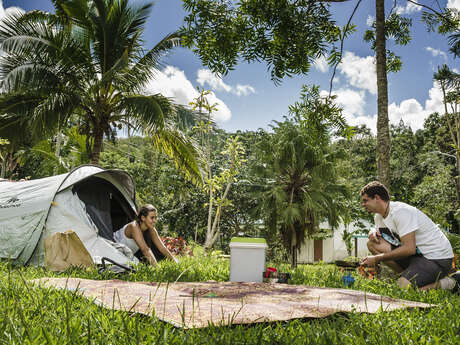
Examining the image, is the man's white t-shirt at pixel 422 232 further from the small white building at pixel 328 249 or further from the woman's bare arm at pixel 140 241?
the small white building at pixel 328 249

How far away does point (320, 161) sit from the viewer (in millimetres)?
14758

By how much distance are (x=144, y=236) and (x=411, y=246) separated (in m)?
3.88

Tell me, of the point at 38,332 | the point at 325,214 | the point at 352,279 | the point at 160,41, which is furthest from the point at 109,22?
the point at 325,214

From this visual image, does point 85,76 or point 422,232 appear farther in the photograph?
point 85,76

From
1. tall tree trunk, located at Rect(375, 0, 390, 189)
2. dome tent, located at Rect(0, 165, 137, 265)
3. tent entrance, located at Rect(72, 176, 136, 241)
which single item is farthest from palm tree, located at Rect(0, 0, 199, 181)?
tall tree trunk, located at Rect(375, 0, 390, 189)

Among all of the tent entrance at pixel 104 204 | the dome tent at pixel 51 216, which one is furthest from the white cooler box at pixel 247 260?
the tent entrance at pixel 104 204

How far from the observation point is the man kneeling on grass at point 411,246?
11.4 ft

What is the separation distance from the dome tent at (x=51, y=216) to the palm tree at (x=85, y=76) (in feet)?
9.32

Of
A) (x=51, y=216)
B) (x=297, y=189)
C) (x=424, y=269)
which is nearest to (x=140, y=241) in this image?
(x=51, y=216)

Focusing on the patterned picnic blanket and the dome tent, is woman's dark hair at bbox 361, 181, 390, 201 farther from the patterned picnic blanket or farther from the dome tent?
the dome tent

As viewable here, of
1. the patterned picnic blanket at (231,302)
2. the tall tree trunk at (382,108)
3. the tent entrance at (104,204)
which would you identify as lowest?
the patterned picnic blanket at (231,302)

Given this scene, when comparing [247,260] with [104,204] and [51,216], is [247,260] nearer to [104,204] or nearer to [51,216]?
[51,216]

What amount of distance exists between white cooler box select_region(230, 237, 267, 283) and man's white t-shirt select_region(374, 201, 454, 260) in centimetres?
142

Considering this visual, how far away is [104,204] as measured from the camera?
666 cm
